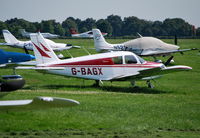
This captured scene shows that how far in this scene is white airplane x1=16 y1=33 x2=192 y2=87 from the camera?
670 inches

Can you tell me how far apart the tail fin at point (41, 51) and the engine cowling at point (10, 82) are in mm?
12327

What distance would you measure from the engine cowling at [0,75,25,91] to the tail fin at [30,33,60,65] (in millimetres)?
12327

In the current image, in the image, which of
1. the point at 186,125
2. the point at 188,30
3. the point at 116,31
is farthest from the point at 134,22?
the point at 186,125

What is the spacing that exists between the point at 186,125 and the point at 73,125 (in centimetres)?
275

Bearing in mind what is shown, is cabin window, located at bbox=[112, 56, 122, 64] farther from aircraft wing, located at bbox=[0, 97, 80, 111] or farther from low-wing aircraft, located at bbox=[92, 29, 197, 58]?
low-wing aircraft, located at bbox=[92, 29, 197, 58]

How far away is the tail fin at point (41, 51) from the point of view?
1720 centimetres

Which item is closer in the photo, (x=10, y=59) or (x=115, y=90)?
(x=115, y=90)

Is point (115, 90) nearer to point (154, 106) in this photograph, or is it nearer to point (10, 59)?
point (154, 106)

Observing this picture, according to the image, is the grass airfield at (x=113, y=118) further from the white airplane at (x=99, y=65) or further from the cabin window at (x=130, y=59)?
the cabin window at (x=130, y=59)

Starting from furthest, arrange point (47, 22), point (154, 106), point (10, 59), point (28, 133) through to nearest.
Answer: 1. point (47, 22)
2. point (10, 59)
3. point (154, 106)
4. point (28, 133)

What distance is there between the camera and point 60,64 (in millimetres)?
17031

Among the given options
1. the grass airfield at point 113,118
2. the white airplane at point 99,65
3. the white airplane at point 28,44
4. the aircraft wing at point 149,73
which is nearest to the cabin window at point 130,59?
the white airplane at point 99,65

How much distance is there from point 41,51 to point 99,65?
252 cm

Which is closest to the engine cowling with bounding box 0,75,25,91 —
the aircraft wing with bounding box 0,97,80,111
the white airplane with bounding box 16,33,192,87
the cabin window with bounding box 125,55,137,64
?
the aircraft wing with bounding box 0,97,80,111
